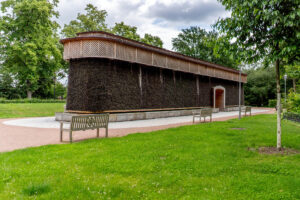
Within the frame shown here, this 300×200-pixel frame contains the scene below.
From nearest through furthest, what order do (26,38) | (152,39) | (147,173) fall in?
(147,173), (26,38), (152,39)

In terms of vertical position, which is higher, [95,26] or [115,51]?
[95,26]

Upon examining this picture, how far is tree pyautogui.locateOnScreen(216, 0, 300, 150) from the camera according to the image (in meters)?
5.57

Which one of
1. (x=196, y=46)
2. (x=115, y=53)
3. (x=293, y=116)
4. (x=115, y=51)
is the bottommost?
(x=293, y=116)

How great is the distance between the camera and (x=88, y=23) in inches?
1277

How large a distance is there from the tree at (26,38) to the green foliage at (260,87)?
37917 mm

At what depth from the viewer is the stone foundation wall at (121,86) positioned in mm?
14672

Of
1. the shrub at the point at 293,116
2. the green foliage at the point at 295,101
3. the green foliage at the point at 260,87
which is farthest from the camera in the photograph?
the green foliage at the point at 260,87

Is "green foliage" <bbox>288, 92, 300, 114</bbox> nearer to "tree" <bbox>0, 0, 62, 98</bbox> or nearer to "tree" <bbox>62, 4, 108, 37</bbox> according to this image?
"tree" <bbox>0, 0, 62, 98</bbox>

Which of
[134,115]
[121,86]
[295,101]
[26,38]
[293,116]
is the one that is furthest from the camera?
[26,38]

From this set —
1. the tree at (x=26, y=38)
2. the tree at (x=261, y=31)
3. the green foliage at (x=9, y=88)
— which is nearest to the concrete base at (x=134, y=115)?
the tree at (x=261, y=31)

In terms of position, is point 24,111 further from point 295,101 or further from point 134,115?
point 295,101

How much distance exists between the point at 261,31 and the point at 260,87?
4131 cm

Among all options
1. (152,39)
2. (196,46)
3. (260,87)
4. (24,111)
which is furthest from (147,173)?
(260,87)

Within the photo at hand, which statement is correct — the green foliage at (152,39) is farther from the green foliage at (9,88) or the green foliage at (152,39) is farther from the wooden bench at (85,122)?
the green foliage at (9,88)
